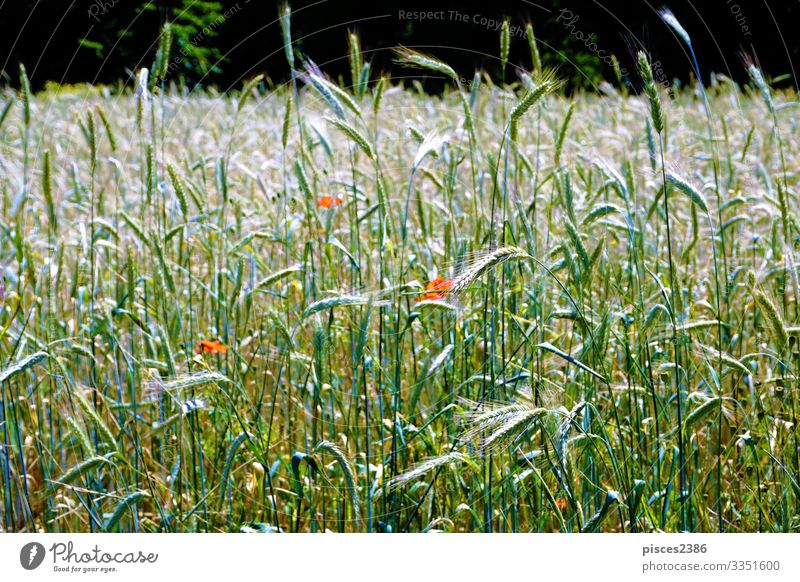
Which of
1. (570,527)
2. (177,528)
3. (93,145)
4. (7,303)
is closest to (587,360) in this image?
(570,527)

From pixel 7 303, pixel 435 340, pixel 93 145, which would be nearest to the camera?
pixel 93 145

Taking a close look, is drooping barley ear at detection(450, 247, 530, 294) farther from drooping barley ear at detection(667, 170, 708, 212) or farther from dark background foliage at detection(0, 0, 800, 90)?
dark background foliage at detection(0, 0, 800, 90)

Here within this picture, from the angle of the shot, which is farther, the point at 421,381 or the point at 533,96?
the point at 421,381

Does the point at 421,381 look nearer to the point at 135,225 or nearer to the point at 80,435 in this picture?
the point at 80,435

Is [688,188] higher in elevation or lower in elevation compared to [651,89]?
lower

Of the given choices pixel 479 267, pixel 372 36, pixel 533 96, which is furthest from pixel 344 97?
pixel 372 36

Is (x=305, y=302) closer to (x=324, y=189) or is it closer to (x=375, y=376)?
(x=375, y=376)

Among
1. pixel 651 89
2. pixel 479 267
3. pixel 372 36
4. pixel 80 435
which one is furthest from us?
pixel 372 36
